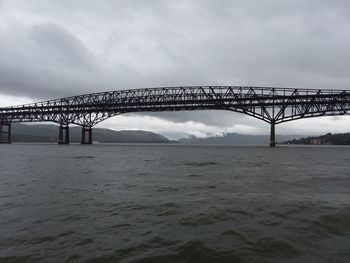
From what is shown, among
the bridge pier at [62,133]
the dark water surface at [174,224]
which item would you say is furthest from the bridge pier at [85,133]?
the dark water surface at [174,224]

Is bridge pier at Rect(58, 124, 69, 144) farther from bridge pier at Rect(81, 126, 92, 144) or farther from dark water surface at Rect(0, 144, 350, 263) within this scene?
dark water surface at Rect(0, 144, 350, 263)

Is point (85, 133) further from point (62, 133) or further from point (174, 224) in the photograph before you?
point (174, 224)

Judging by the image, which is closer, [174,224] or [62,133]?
[174,224]

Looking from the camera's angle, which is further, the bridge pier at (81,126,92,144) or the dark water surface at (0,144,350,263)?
the bridge pier at (81,126,92,144)

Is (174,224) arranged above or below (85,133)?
below

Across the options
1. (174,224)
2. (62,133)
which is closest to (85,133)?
(62,133)

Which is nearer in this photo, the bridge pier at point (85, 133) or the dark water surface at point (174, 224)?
the dark water surface at point (174, 224)

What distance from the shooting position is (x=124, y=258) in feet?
18.9

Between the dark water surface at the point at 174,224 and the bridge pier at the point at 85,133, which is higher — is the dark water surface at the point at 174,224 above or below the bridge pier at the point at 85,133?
below

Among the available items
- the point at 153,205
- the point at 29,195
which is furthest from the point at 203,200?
the point at 29,195

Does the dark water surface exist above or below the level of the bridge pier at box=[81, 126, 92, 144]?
below

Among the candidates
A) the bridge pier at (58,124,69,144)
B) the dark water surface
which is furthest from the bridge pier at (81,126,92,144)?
the dark water surface

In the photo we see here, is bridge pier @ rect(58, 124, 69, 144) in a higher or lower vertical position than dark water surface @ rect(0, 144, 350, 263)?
higher

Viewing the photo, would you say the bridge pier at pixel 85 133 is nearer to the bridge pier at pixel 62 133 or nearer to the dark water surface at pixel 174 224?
the bridge pier at pixel 62 133
